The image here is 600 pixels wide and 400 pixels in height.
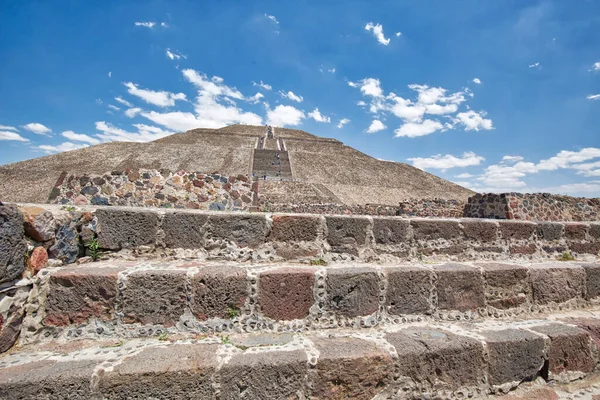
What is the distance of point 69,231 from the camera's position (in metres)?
1.79

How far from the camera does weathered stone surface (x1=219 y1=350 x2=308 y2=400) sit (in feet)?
4.25

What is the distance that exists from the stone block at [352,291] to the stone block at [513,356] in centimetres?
63

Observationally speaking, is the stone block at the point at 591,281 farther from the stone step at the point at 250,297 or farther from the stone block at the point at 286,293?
the stone block at the point at 286,293

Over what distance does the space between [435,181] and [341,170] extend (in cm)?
1028

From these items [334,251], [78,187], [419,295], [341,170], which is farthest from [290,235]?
[341,170]

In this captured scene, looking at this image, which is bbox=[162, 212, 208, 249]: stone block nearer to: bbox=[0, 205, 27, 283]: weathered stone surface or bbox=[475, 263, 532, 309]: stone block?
bbox=[0, 205, 27, 283]: weathered stone surface

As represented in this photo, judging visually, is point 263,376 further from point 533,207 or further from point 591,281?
point 533,207

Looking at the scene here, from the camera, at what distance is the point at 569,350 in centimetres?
181

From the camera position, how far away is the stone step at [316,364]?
1223mm

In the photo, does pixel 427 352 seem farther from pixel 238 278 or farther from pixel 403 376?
pixel 238 278

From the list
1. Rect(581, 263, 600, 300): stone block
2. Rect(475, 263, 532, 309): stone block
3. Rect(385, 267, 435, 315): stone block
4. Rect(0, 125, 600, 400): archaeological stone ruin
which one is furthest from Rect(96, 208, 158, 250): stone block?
Rect(581, 263, 600, 300): stone block

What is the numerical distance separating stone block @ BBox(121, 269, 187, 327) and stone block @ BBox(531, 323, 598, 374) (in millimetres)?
2074

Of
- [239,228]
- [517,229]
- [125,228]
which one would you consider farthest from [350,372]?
[517,229]

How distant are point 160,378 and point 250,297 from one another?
55 centimetres
